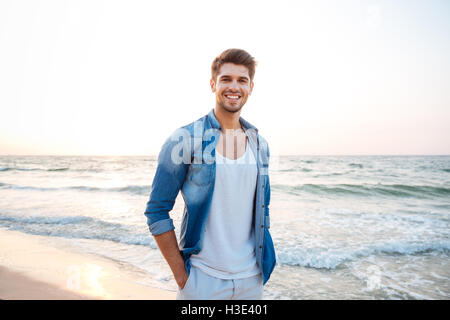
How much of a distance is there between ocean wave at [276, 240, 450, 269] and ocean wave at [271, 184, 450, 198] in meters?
9.81

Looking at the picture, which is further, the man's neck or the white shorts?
the man's neck

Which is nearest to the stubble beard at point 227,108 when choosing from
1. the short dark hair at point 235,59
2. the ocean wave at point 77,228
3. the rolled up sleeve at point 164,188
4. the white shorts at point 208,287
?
the short dark hair at point 235,59

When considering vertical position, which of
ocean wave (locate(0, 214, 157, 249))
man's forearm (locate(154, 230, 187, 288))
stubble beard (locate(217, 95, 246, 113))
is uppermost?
stubble beard (locate(217, 95, 246, 113))

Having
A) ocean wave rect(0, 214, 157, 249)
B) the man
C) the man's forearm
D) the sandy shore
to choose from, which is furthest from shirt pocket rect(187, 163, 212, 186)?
ocean wave rect(0, 214, 157, 249)

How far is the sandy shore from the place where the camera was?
430 cm

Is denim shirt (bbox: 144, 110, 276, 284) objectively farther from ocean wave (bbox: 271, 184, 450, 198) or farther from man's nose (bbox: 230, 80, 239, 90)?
ocean wave (bbox: 271, 184, 450, 198)

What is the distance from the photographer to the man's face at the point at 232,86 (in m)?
2.09

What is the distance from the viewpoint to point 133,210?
1171cm

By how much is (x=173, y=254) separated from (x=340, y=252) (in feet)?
19.9

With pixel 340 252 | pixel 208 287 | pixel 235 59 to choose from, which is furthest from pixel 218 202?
pixel 340 252

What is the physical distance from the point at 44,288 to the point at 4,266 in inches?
61.7
